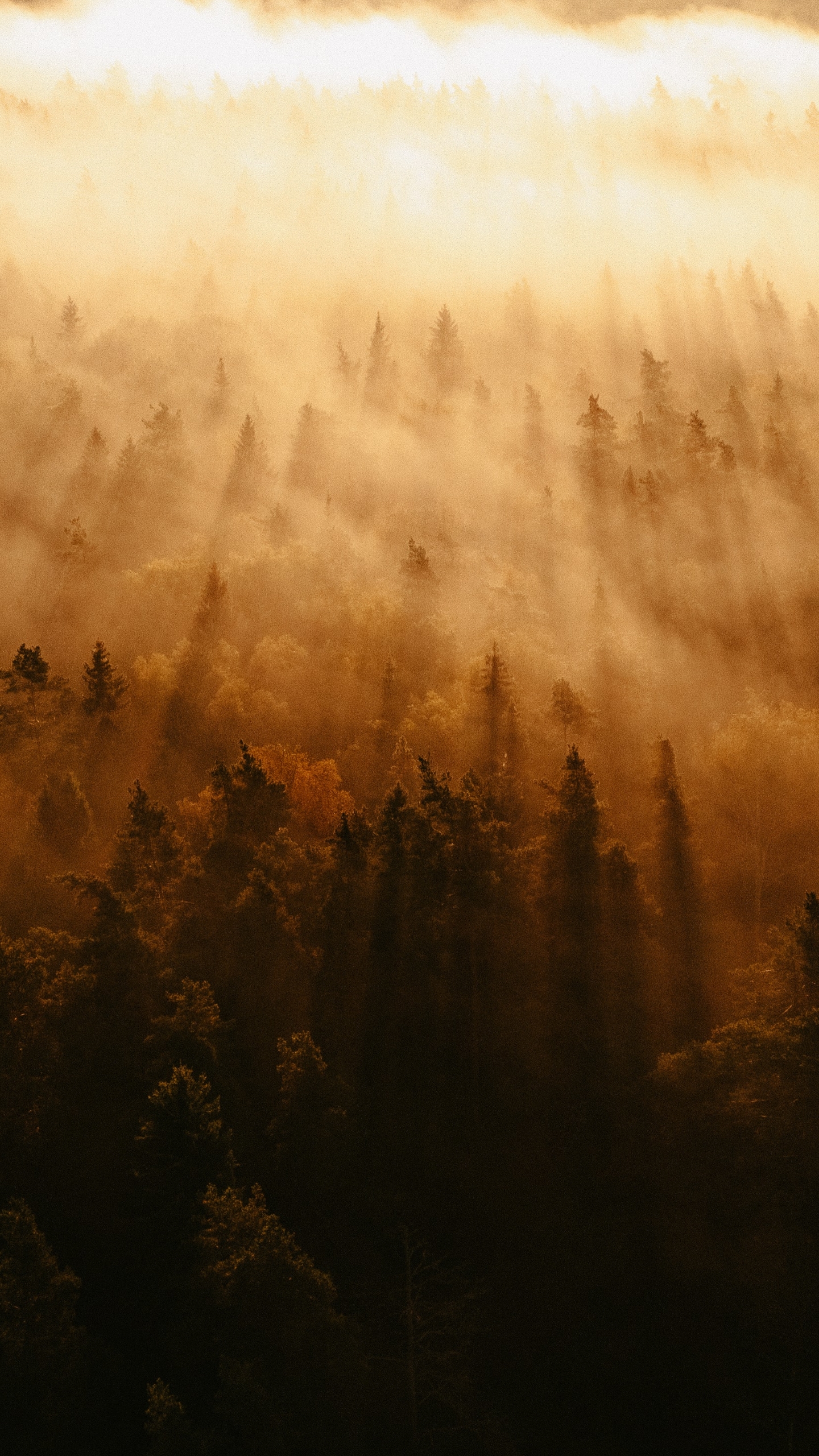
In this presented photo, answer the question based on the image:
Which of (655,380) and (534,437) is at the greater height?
(655,380)

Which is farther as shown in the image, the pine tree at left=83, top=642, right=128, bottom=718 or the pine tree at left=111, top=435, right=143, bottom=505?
the pine tree at left=111, top=435, right=143, bottom=505

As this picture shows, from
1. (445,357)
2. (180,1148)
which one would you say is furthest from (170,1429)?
(445,357)

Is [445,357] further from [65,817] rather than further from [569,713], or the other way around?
[65,817]

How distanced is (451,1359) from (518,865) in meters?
19.5

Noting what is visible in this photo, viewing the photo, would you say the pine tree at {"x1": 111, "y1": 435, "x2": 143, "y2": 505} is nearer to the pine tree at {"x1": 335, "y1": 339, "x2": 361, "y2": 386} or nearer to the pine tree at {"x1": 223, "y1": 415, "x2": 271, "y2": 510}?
the pine tree at {"x1": 223, "y1": 415, "x2": 271, "y2": 510}

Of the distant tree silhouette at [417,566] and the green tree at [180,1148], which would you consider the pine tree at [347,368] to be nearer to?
the distant tree silhouette at [417,566]

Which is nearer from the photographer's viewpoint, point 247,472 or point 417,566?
point 417,566

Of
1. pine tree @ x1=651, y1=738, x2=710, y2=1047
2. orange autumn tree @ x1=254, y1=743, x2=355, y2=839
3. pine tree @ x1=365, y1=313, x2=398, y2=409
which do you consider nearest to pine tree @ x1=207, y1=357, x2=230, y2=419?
pine tree @ x1=365, y1=313, x2=398, y2=409

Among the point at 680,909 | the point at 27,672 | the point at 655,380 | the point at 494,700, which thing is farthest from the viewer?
the point at 655,380

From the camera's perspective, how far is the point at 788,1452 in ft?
95.9

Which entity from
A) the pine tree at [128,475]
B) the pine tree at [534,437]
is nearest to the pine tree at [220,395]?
the pine tree at [128,475]

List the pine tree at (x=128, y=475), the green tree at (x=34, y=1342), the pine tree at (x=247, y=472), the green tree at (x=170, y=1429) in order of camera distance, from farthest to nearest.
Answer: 1. the pine tree at (x=247, y=472)
2. the pine tree at (x=128, y=475)
3. the green tree at (x=34, y=1342)
4. the green tree at (x=170, y=1429)

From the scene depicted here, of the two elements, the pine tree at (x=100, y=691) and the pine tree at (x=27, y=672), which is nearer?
the pine tree at (x=27, y=672)

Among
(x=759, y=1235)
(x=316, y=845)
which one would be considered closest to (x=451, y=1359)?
(x=759, y=1235)
